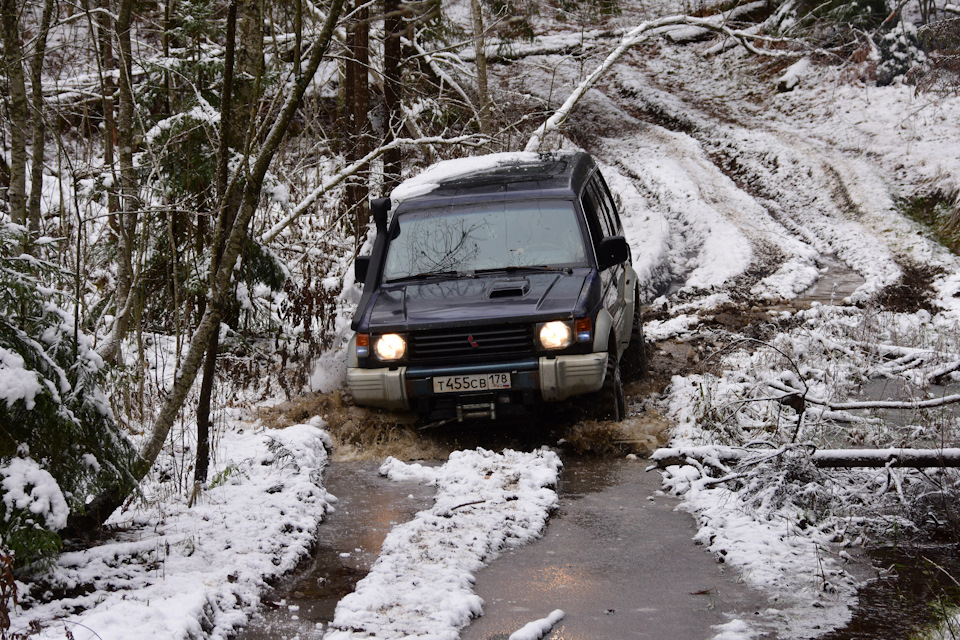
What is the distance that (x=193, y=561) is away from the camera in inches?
184

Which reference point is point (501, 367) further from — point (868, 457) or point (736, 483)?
point (868, 457)

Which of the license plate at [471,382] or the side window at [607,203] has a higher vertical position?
the side window at [607,203]

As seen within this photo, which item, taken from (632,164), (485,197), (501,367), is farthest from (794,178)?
(501,367)

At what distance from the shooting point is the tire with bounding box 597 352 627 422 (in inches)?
274

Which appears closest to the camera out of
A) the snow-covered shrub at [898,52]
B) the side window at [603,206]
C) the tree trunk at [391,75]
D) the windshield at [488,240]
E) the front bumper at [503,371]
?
the front bumper at [503,371]

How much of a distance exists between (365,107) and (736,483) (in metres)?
10.6

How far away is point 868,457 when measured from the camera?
16.4ft

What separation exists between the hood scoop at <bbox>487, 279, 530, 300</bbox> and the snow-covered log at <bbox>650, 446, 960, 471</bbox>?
1.78 m

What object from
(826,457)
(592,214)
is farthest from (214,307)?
(592,214)

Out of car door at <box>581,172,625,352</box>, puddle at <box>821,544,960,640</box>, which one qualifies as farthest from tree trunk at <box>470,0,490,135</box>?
puddle at <box>821,544,960,640</box>

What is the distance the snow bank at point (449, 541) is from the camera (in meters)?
4.09

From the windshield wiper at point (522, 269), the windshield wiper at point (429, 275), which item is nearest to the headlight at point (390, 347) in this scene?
the windshield wiper at point (429, 275)

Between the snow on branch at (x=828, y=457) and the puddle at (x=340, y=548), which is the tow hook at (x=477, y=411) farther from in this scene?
the snow on branch at (x=828, y=457)

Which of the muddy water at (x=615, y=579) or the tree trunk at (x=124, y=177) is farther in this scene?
the tree trunk at (x=124, y=177)
